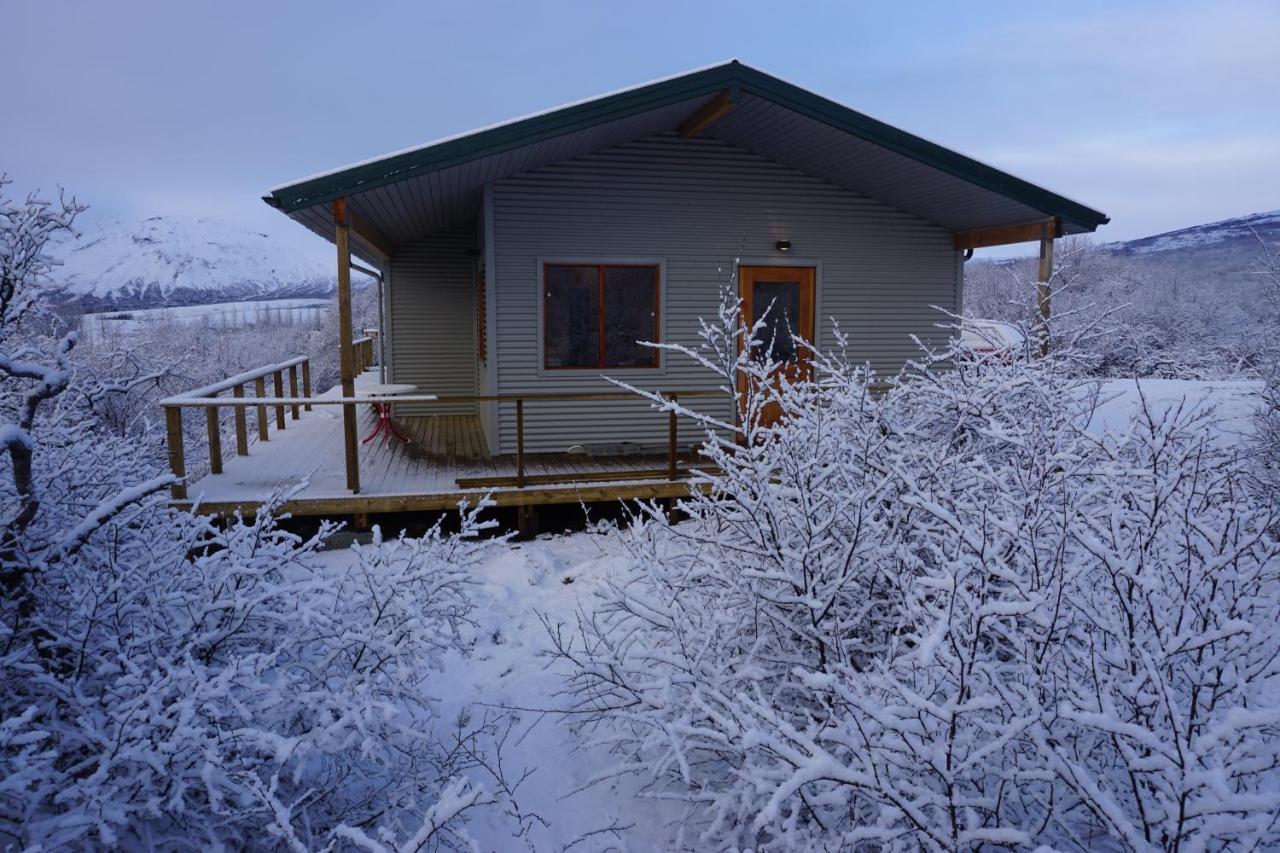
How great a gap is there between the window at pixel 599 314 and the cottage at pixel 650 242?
0.02 metres

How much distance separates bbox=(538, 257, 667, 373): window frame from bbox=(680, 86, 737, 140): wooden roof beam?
149 centimetres

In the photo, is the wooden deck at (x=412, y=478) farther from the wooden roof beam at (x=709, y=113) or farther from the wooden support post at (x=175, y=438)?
the wooden roof beam at (x=709, y=113)

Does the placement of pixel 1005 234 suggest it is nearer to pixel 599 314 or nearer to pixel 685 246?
pixel 685 246

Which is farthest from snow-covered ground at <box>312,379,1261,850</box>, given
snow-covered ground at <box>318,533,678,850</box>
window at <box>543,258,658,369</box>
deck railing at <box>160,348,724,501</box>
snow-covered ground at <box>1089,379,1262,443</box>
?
snow-covered ground at <box>1089,379,1262,443</box>

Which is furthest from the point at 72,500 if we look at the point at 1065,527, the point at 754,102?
the point at 754,102

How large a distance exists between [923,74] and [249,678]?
12703 cm

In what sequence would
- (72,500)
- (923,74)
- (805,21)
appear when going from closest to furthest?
1. (72,500)
2. (805,21)
3. (923,74)

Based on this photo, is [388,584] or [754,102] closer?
[388,584]

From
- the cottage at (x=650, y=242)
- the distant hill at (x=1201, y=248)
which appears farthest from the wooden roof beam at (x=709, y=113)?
the distant hill at (x=1201, y=248)

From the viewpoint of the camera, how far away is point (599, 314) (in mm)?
9070

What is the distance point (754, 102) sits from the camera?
26.9 ft

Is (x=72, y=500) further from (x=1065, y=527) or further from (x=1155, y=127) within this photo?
(x=1155, y=127)

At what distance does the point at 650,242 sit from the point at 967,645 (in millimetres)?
7385

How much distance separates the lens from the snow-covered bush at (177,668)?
252 cm
